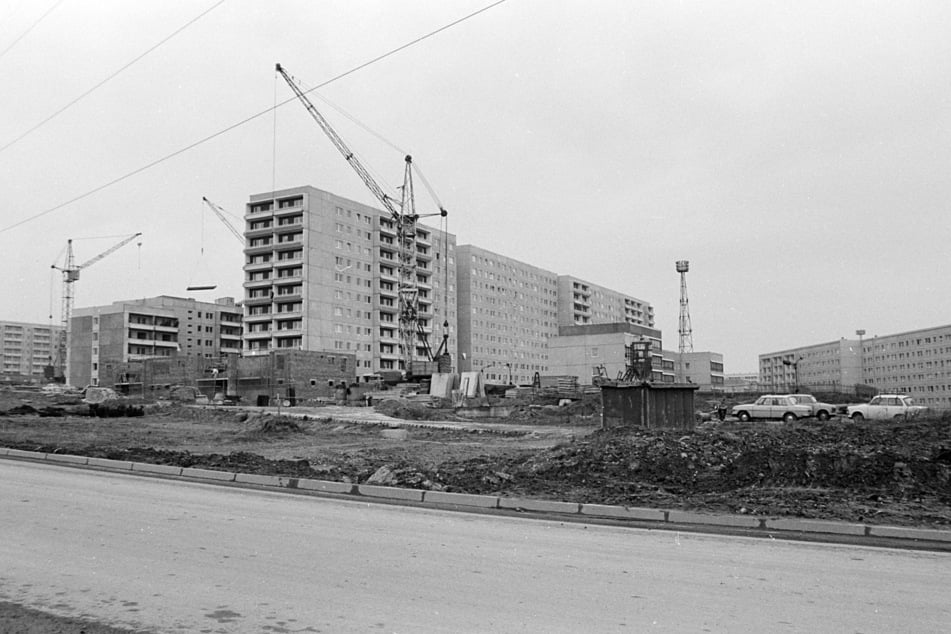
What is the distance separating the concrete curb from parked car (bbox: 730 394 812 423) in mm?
30677

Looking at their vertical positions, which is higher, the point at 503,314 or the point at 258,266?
the point at 258,266

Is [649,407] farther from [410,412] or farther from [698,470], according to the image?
[410,412]

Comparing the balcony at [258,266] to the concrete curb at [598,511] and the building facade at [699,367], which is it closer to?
the building facade at [699,367]

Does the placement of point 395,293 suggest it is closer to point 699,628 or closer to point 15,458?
point 15,458

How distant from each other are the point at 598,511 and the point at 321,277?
90892 mm

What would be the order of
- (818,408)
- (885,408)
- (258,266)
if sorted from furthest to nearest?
(258,266) < (818,408) < (885,408)

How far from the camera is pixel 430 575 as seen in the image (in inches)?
275

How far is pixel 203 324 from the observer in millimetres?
135875

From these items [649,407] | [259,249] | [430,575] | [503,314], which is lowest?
[430,575]

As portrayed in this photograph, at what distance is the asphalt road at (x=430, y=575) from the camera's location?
566cm

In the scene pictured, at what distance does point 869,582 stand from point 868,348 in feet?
459

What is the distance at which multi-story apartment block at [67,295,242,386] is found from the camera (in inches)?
4732

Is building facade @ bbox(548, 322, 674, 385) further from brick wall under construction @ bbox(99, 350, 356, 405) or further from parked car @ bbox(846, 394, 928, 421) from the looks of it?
parked car @ bbox(846, 394, 928, 421)

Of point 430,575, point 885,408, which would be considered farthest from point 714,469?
point 885,408
